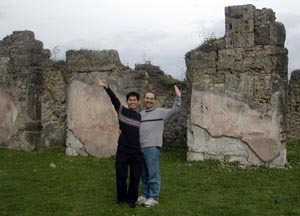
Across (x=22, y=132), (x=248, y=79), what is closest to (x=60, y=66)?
(x=22, y=132)

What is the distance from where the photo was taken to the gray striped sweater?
6.23m

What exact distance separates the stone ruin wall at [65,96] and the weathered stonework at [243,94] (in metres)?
2.07

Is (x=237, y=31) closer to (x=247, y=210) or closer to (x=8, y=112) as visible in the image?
(x=247, y=210)

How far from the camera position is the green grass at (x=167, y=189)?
6.11 m

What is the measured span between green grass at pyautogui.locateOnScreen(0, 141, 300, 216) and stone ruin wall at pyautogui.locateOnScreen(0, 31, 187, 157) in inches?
41.2

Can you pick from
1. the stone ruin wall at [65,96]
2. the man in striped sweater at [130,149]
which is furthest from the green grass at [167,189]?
the stone ruin wall at [65,96]

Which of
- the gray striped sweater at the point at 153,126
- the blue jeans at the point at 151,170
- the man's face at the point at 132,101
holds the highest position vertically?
the man's face at the point at 132,101

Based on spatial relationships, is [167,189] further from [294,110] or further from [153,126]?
[294,110]

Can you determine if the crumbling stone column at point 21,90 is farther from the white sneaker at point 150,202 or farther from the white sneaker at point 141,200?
the white sneaker at point 150,202

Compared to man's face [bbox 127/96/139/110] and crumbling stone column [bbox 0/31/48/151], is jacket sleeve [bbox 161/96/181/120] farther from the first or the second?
crumbling stone column [bbox 0/31/48/151]

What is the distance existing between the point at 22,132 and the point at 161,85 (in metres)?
3.82

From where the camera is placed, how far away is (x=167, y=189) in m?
7.19

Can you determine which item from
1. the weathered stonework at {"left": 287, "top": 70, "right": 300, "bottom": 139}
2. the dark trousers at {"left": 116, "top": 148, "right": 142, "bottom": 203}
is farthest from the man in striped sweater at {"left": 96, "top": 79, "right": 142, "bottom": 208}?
the weathered stonework at {"left": 287, "top": 70, "right": 300, "bottom": 139}

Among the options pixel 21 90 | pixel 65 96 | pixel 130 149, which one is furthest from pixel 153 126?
pixel 21 90
